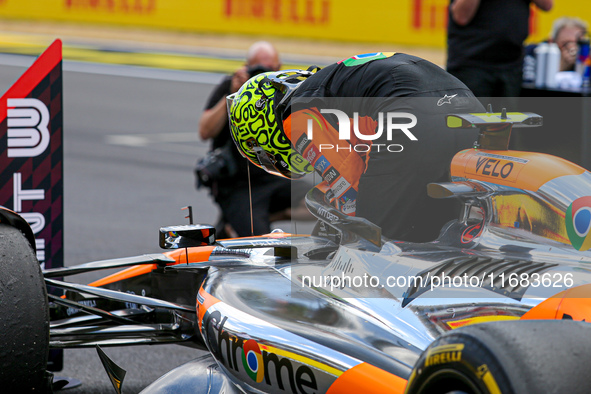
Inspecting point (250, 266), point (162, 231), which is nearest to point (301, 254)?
point (250, 266)

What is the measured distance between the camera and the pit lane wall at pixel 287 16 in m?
14.5

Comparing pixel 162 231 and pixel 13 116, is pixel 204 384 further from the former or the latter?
pixel 13 116

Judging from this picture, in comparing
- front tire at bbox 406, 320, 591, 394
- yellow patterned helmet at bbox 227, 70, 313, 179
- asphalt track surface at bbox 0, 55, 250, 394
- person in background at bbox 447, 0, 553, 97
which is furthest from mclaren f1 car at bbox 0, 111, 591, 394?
person in background at bbox 447, 0, 553, 97

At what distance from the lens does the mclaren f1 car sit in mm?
1490

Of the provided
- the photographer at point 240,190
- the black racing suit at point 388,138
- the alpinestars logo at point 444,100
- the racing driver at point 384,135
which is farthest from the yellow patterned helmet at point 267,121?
the photographer at point 240,190

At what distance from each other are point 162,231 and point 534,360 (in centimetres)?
146

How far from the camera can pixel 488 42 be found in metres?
5.34

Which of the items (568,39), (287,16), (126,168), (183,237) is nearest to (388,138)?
(183,237)

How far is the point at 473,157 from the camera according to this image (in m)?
1.98

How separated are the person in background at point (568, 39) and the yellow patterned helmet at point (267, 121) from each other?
14.6ft

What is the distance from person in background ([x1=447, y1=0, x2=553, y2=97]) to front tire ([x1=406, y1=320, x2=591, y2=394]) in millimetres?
3993

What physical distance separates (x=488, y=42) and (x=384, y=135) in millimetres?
3490

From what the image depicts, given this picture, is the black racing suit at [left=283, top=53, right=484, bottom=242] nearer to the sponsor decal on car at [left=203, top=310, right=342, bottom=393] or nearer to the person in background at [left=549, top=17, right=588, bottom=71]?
the sponsor decal on car at [left=203, top=310, right=342, bottom=393]

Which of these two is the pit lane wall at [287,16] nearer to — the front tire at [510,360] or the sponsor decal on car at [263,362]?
the sponsor decal on car at [263,362]
